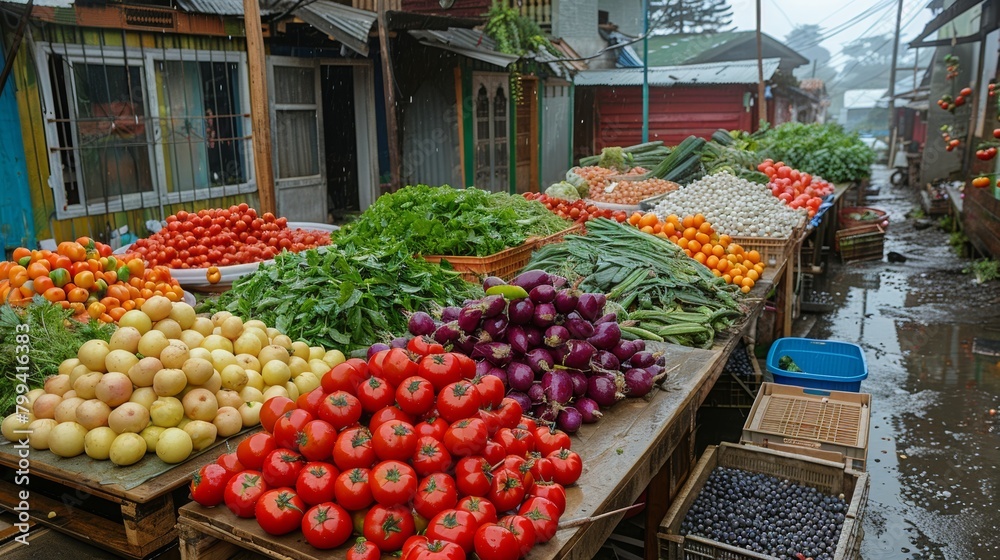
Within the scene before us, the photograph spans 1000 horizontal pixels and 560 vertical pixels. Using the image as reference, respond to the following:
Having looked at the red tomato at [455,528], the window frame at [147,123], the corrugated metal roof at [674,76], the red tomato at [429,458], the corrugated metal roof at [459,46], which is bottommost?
the red tomato at [455,528]

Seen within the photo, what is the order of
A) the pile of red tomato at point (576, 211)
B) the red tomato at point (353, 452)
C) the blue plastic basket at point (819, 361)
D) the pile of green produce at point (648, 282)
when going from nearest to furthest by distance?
the red tomato at point (353, 452), the pile of green produce at point (648, 282), the blue plastic basket at point (819, 361), the pile of red tomato at point (576, 211)

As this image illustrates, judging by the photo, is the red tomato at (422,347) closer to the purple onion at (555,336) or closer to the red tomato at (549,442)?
the red tomato at (549,442)

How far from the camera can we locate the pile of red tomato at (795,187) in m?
9.40

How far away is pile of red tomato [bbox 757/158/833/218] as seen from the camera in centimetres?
940

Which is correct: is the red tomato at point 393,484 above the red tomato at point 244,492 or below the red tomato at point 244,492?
above

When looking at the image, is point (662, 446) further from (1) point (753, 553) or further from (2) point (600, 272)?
(2) point (600, 272)

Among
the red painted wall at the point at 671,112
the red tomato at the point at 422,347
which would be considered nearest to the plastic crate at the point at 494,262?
the red tomato at the point at 422,347

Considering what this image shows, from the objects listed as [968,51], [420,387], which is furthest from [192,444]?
[968,51]

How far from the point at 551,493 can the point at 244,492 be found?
0.96 metres

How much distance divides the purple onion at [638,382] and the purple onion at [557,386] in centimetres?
40

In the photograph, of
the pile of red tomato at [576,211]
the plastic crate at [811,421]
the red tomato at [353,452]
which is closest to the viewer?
the red tomato at [353,452]

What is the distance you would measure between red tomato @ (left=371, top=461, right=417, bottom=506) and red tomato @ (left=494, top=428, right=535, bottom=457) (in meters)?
0.38

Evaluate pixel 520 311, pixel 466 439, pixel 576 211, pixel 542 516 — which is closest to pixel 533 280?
pixel 520 311

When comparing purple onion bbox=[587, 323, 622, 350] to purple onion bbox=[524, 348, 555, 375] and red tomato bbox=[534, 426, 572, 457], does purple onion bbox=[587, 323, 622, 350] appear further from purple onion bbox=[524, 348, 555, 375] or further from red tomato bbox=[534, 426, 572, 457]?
red tomato bbox=[534, 426, 572, 457]
